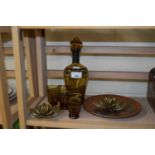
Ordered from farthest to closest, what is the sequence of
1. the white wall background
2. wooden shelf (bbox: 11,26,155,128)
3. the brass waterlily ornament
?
1. the white wall background
2. the brass waterlily ornament
3. wooden shelf (bbox: 11,26,155,128)

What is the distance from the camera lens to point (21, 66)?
825 millimetres

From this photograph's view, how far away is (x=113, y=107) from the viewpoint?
0.95m

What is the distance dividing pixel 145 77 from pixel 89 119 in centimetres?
38

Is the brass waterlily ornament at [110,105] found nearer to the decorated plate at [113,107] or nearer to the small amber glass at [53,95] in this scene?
the decorated plate at [113,107]

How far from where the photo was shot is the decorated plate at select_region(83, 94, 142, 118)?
2.99 ft

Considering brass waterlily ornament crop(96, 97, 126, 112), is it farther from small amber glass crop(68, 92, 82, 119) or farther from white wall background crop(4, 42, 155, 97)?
white wall background crop(4, 42, 155, 97)

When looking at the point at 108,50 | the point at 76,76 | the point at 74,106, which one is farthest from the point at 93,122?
the point at 108,50

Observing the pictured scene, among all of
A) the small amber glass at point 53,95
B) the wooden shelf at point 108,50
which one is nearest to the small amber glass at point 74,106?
the small amber glass at point 53,95

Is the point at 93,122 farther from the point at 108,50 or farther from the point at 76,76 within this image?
the point at 108,50

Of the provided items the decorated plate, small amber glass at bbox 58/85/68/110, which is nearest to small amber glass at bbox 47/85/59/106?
small amber glass at bbox 58/85/68/110

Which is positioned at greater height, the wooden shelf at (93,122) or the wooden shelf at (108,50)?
the wooden shelf at (108,50)

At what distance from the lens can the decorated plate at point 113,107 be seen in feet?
2.99

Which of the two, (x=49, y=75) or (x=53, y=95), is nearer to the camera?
(x=53, y=95)
